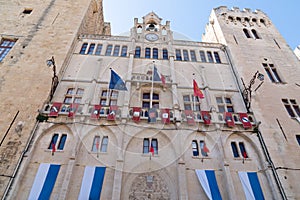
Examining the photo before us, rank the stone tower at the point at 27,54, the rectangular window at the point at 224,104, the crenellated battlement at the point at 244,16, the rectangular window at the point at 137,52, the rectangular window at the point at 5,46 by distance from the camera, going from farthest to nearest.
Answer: the crenellated battlement at the point at 244,16
the rectangular window at the point at 137,52
the rectangular window at the point at 5,46
the rectangular window at the point at 224,104
the stone tower at the point at 27,54

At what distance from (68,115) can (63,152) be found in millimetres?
2483

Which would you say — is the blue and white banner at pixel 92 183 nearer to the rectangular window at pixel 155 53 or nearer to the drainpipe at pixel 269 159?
the drainpipe at pixel 269 159

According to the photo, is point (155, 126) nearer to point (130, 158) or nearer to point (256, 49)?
point (130, 158)

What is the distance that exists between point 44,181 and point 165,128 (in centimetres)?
765

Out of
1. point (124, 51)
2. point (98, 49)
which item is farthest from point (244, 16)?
point (98, 49)

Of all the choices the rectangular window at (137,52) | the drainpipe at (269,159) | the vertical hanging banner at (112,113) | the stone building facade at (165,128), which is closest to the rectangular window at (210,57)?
the stone building facade at (165,128)

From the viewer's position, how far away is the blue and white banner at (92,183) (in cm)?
1043

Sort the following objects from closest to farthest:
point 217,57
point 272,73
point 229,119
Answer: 1. point 229,119
2. point 272,73
3. point 217,57

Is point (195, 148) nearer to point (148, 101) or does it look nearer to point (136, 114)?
point (136, 114)

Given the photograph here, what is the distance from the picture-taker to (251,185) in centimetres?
1154

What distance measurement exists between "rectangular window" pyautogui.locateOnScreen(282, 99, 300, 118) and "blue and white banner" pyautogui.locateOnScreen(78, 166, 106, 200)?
14.5 metres

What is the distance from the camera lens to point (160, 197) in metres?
10.9

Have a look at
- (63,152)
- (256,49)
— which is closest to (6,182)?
(63,152)

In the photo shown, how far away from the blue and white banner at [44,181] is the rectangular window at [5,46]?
11503 millimetres
